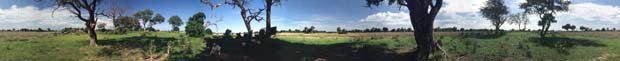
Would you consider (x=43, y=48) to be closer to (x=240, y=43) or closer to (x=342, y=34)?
(x=240, y=43)

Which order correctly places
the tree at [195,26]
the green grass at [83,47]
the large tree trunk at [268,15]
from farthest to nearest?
the large tree trunk at [268,15] < the tree at [195,26] < the green grass at [83,47]

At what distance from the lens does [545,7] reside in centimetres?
2473

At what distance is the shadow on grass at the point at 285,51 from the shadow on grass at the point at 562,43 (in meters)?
4.38

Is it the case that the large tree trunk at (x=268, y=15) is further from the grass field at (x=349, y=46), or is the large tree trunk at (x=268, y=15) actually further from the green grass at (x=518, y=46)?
the green grass at (x=518, y=46)

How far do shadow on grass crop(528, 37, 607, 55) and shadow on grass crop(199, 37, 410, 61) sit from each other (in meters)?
4.38

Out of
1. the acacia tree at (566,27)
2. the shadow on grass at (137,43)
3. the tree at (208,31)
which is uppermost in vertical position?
the tree at (208,31)

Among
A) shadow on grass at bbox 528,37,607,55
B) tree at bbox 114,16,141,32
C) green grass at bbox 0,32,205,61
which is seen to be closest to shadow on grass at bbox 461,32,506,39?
shadow on grass at bbox 528,37,607,55

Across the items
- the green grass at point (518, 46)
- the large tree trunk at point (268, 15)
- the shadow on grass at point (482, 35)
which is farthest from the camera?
the large tree trunk at point (268, 15)

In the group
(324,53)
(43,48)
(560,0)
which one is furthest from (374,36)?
(43,48)

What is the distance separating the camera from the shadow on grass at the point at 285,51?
2128cm

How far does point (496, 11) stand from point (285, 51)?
7.14 m

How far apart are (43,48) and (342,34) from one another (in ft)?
32.2

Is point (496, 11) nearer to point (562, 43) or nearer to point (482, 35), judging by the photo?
point (482, 35)

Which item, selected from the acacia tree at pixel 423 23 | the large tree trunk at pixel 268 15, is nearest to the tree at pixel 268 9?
the large tree trunk at pixel 268 15
